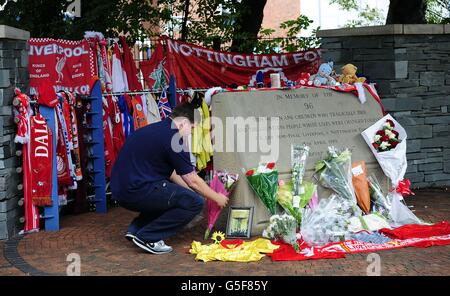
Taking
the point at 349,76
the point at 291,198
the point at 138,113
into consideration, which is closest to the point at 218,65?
the point at 138,113

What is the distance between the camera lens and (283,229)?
6863mm

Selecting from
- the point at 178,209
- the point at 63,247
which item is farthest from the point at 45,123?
the point at 178,209

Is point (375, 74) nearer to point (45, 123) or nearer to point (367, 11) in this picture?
point (45, 123)

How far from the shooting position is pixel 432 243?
22.6 feet

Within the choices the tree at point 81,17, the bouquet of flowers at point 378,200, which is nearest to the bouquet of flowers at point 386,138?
the bouquet of flowers at point 378,200

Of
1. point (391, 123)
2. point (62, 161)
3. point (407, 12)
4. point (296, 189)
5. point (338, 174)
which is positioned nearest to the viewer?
point (296, 189)

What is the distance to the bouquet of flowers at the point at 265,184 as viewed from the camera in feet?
23.3

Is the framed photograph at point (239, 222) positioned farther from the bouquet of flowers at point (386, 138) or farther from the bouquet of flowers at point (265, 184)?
the bouquet of flowers at point (386, 138)

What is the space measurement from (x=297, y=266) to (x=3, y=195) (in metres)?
3.06

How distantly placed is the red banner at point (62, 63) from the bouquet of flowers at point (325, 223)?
3.89 m

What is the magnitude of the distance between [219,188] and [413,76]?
12.7ft

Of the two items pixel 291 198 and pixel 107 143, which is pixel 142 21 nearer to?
pixel 107 143

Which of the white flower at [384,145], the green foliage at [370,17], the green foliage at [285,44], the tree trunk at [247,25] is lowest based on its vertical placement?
the white flower at [384,145]

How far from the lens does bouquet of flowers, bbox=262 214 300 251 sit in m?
6.84
